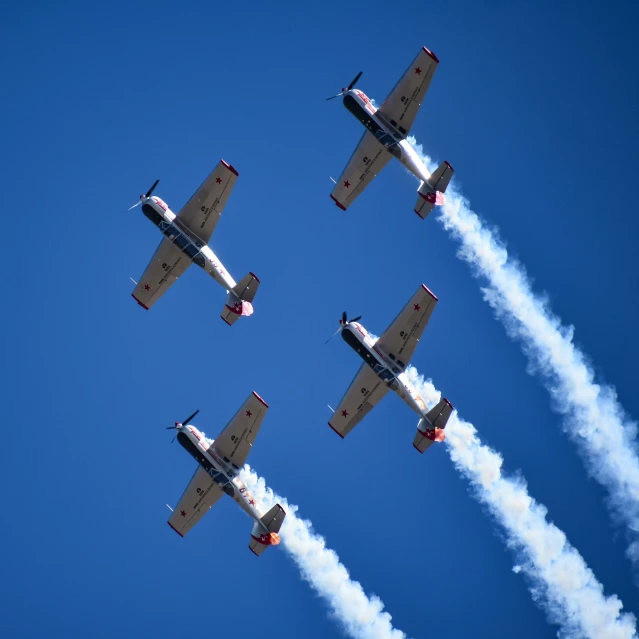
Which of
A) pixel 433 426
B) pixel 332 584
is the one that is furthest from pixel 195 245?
pixel 332 584

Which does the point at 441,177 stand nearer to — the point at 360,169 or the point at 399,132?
the point at 399,132

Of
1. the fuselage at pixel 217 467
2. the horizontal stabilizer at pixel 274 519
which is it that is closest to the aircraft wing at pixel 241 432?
the fuselage at pixel 217 467

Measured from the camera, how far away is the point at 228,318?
73562 millimetres

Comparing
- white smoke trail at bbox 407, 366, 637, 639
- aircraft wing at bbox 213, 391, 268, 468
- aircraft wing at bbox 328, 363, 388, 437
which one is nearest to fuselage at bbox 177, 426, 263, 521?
aircraft wing at bbox 213, 391, 268, 468

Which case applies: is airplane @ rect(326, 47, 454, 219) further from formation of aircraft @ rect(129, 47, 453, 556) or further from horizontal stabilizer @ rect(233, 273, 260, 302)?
horizontal stabilizer @ rect(233, 273, 260, 302)

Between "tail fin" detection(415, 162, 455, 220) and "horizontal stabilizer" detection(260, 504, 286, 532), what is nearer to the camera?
"horizontal stabilizer" detection(260, 504, 286, 532)

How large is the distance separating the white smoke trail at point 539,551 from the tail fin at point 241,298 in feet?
50.3

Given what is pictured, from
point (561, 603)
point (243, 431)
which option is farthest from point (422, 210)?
point (561, 603)

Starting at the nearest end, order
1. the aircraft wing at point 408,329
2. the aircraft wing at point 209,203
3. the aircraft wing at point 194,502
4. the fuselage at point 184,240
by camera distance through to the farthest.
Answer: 1. the aircraft wing at point 408,329
2. the aircraft wing at point 209,203
3. the fuselage at point 184,240
4. the aircraft wing at point 194,502

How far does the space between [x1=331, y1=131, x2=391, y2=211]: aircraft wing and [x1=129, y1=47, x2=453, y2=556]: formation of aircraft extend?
5.8 inches

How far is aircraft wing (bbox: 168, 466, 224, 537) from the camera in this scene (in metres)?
72.7

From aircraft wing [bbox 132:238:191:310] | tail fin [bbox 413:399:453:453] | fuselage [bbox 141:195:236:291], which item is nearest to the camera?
tail fin [bbox 413:399:453:453]

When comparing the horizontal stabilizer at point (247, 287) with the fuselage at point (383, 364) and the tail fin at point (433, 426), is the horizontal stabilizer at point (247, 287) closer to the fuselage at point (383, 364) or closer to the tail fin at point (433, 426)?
the fuselage at point (383, 364)

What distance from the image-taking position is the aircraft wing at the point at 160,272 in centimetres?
7369
